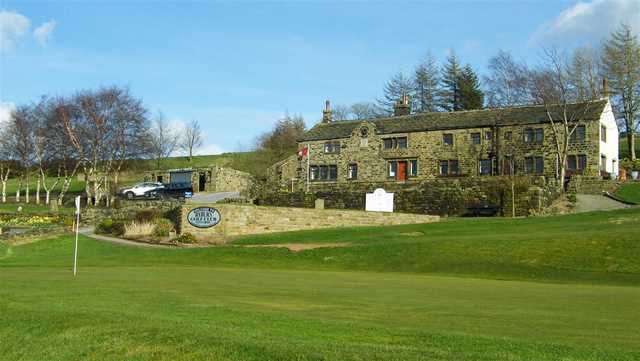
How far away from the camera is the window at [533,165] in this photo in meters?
66.9

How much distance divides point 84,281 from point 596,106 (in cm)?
5509

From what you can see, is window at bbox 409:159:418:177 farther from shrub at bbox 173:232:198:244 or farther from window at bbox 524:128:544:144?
shrub at bbox 173:232:198:244

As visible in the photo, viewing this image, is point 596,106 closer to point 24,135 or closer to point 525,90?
point 525,90

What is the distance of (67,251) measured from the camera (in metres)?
39.3

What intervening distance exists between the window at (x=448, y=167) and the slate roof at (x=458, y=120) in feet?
10.5

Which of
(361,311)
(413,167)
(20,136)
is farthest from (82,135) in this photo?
(361,311)

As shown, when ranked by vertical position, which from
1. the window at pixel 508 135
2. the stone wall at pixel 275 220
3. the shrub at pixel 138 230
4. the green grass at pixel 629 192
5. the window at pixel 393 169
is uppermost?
the window at pixel 508 135

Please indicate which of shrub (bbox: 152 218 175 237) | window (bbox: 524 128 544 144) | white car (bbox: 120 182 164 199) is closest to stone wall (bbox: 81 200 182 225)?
white car (bbox: 120 182 164 199)

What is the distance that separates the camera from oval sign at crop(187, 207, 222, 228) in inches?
1807

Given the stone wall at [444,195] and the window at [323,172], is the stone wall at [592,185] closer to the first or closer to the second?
the stone wall at [444,195]

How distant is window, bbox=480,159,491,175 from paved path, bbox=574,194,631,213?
11.4 metres

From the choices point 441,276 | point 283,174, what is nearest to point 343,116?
point 283,174

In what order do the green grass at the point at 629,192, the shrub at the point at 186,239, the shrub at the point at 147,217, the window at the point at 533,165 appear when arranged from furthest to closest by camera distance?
the window at the point at 533,165
the green grass at the point at 629,192
the shrub at the point at 147,217
the shrub at the point at 186,239

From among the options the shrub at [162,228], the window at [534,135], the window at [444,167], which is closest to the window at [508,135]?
the window at [534,135]
